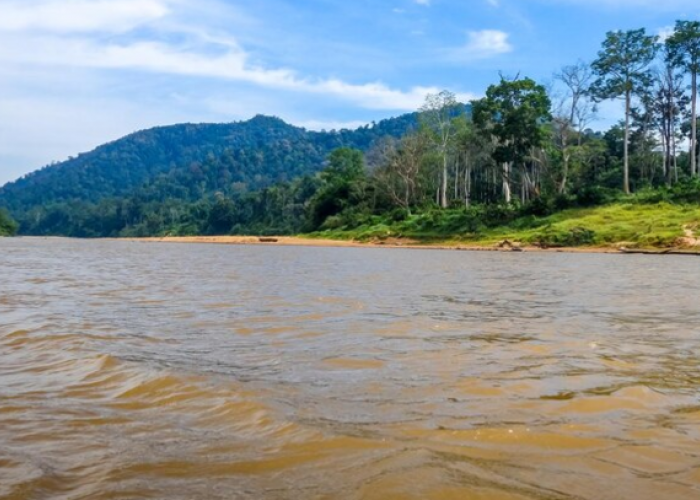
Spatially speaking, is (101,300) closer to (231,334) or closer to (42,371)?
(231,334)

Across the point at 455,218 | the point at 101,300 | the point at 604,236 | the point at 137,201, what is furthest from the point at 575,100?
the point at 137,201

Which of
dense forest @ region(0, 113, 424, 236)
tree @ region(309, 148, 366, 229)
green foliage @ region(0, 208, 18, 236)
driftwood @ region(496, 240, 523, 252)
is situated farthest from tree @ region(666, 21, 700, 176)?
green foliage @ region(0, 208, 18, 236)

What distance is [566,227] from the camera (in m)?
33.3

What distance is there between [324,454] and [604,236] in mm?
30509

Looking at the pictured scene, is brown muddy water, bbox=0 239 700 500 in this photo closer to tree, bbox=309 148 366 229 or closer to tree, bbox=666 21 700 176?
tree, bbox=666 21 700 176

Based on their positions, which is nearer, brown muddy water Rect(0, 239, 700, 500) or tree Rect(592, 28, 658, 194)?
brown muddy water Rect(0, 239, 700, 500)

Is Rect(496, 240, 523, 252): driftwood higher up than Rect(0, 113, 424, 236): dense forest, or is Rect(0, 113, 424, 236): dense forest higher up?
Rect(0, 113, 424, 236): dense forest

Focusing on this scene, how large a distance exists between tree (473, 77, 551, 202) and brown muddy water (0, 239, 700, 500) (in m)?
35.1

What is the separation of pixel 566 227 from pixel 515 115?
11.5 meters

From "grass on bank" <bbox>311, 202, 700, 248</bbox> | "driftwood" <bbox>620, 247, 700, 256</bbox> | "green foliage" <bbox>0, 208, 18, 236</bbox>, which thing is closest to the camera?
"driftwood" <bbox>620, 247, 700, 256</bbox>

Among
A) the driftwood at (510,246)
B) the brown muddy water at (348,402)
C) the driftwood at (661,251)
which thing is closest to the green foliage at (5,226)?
the driftwood at (510,246)

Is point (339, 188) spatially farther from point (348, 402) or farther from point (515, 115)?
point (348, 402)

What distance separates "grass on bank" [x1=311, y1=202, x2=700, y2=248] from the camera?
29.5m

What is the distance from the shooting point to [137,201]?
124125 millimetres
